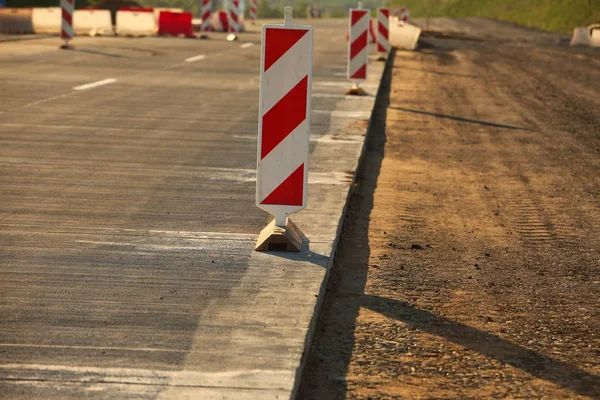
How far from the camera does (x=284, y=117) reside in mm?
6066

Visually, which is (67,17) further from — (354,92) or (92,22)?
(354,92)

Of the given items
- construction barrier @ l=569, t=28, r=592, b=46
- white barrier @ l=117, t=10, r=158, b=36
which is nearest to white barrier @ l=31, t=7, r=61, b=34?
white barrier @ l=117, t=10, r=158, b=36

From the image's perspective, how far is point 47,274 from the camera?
5699 mm

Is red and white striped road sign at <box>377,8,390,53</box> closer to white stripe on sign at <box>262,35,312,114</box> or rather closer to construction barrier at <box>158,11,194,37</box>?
construction barrier at <box>158,11,194,37</box>

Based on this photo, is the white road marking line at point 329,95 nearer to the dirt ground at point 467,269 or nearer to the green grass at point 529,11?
the dirt ground at point 467,269

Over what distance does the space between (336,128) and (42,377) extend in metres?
8.20

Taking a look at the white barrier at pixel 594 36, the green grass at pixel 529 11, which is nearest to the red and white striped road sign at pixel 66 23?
the white barrier at pixel 594 36

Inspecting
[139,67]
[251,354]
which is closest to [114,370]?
[251,354]

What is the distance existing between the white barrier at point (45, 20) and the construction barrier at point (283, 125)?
3141 cm

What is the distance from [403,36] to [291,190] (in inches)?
1107

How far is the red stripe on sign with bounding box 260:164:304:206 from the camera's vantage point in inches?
242

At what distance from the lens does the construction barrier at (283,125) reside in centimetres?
596

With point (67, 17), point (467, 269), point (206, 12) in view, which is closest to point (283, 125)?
point (467, 269)

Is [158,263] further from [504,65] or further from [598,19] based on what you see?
[598,19]
